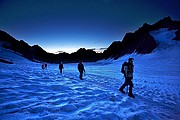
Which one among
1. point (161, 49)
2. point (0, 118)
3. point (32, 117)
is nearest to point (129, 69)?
point (32, 117)

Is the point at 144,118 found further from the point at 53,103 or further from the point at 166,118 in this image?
the point at 53,103

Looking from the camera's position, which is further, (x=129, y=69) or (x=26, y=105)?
(x=129, y=69)

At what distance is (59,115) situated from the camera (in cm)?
416

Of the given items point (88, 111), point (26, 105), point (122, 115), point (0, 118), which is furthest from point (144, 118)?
point (0, 118)

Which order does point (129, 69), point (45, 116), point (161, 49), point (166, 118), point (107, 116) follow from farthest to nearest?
point (161, 49), point (129, 69), point (166, 118), point (107, 116), point (45, 116)

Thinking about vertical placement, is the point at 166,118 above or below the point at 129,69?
below

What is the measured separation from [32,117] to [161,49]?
7437cm

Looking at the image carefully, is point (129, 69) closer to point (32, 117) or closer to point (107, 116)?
point (107, 116)

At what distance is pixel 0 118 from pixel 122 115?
3380 mm

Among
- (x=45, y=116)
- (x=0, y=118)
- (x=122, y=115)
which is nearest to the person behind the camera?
(x=0, y=118)

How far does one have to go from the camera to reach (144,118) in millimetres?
4930

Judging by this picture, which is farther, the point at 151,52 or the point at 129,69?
the point at 151,52

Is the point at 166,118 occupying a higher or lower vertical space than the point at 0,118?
lower

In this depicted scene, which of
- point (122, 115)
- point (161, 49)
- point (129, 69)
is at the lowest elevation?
point (122, 115)
